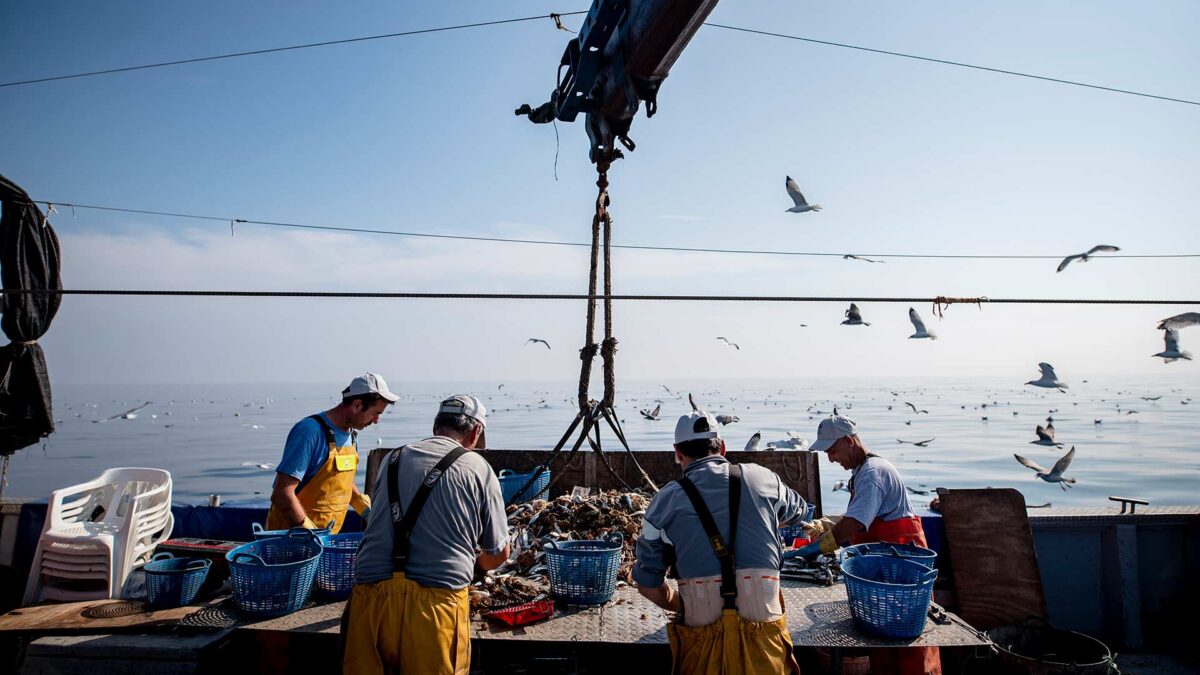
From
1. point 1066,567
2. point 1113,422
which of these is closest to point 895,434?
point 1113,422

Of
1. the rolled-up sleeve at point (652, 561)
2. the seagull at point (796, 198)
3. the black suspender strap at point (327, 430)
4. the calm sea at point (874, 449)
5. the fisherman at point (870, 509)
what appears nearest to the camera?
the rolled-up sleeve at point (652, 561)

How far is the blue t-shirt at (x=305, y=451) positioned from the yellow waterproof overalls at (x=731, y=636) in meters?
2.68

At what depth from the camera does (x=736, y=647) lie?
253 cm

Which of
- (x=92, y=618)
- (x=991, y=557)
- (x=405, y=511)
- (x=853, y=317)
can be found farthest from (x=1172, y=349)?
(x=92, y=618)

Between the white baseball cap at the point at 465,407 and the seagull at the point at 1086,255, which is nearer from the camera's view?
the white baseball cap at the point at 465,407

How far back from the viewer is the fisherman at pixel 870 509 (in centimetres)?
380

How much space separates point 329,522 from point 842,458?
3.61 metres

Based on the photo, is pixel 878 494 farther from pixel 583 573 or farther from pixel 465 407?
pixel 465 407

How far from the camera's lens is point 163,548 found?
457 cm

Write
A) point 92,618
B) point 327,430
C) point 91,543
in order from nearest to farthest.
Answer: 1. point 92,618
2. point 91,543
3. point 327,430

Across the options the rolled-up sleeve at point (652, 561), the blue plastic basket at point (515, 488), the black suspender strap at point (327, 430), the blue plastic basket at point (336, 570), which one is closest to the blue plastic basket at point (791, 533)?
the blue plastic basket at point (515, 488)

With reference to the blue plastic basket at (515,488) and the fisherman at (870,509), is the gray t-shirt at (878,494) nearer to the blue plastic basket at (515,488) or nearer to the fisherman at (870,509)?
the fisherman at (870,509)

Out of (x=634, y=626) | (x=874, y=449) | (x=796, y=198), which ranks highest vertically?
(x=796, y=198)

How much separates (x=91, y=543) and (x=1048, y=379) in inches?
501
